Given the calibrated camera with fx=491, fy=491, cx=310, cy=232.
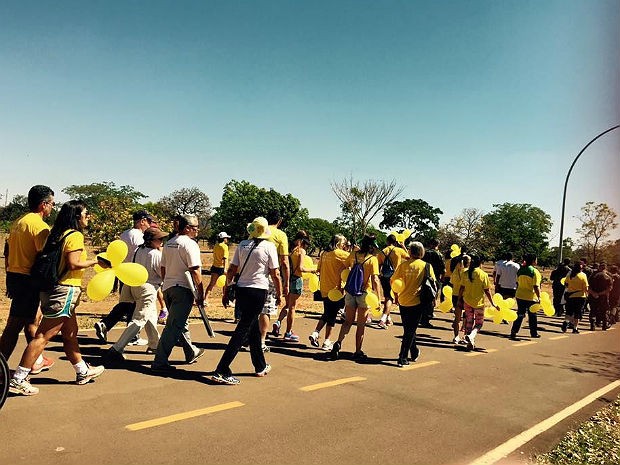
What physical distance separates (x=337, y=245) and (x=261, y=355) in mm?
2521

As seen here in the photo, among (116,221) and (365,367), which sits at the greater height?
(116,221)

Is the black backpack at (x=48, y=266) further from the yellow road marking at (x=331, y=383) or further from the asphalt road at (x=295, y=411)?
the yellow road marking at (x=331, y=383)

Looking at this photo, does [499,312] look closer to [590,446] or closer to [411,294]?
[411,294]

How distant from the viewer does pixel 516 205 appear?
83.1 m

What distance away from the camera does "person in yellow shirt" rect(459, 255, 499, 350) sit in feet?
29.0

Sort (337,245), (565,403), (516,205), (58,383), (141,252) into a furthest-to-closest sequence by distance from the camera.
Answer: (516,205) < (337,245) < (141,252) < (565,403) < (58,383)

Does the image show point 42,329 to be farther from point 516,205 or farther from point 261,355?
point 516,205

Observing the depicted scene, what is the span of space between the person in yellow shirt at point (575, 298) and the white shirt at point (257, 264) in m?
9.62

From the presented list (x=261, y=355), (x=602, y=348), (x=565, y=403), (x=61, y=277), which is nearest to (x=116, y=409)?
(x=61, y=277)

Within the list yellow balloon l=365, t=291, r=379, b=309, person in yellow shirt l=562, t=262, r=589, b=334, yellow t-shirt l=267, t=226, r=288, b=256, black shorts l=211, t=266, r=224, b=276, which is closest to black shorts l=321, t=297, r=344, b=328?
yellow balloon l=365, t=291, r=379, b=309

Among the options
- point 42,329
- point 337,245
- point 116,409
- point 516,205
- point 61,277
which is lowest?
point 116,409

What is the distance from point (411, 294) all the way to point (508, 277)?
6.38 m

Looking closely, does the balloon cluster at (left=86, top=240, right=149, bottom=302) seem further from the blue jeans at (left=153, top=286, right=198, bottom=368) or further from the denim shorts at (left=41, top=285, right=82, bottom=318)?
the blue jeans at (left=153, top=286, right=198, bottom=368)

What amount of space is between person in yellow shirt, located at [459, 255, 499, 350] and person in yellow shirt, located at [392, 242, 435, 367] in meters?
2.11
